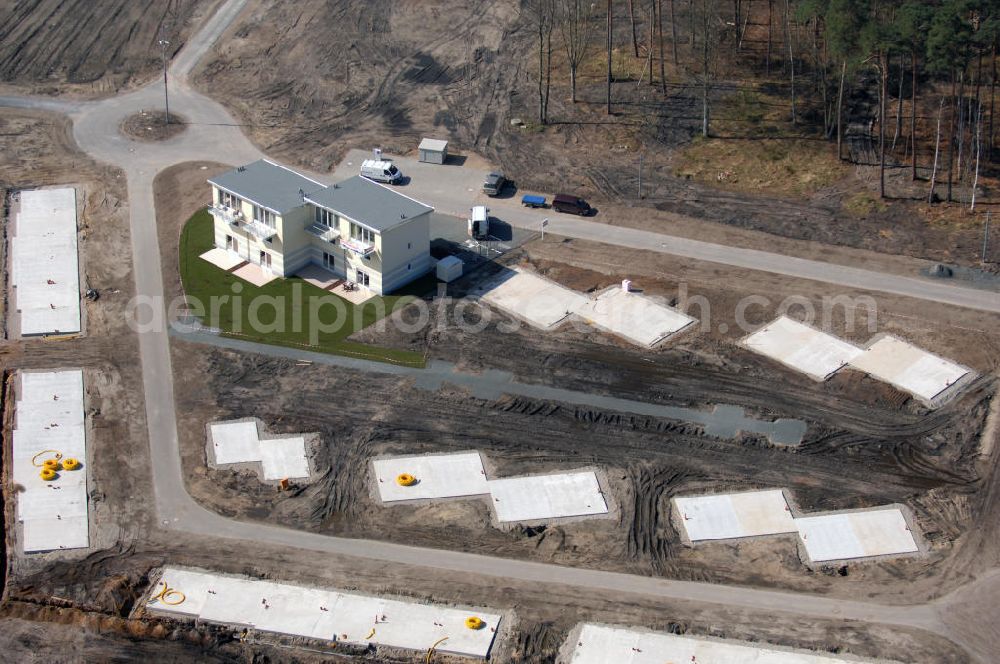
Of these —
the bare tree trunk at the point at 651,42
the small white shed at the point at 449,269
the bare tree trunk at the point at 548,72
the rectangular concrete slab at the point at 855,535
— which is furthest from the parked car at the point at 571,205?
the rectangular concrete slab at the point at 855,535

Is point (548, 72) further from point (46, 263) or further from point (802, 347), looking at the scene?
point (46, 263)

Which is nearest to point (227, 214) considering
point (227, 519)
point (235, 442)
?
point (235, 442)

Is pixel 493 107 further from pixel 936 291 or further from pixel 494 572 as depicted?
pixel 494 572

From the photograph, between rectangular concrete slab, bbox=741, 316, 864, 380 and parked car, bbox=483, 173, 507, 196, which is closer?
rectangular concrete slab, bbox=741, 316, 864, 380

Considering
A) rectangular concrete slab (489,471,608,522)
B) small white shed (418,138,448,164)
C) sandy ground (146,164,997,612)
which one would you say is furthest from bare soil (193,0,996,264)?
rectangular concrete slab (489,471,608,522)

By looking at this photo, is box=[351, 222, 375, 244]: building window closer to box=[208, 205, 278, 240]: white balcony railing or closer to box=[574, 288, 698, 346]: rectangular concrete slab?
box=[208, 205, 278, 240]: white balcony railing
